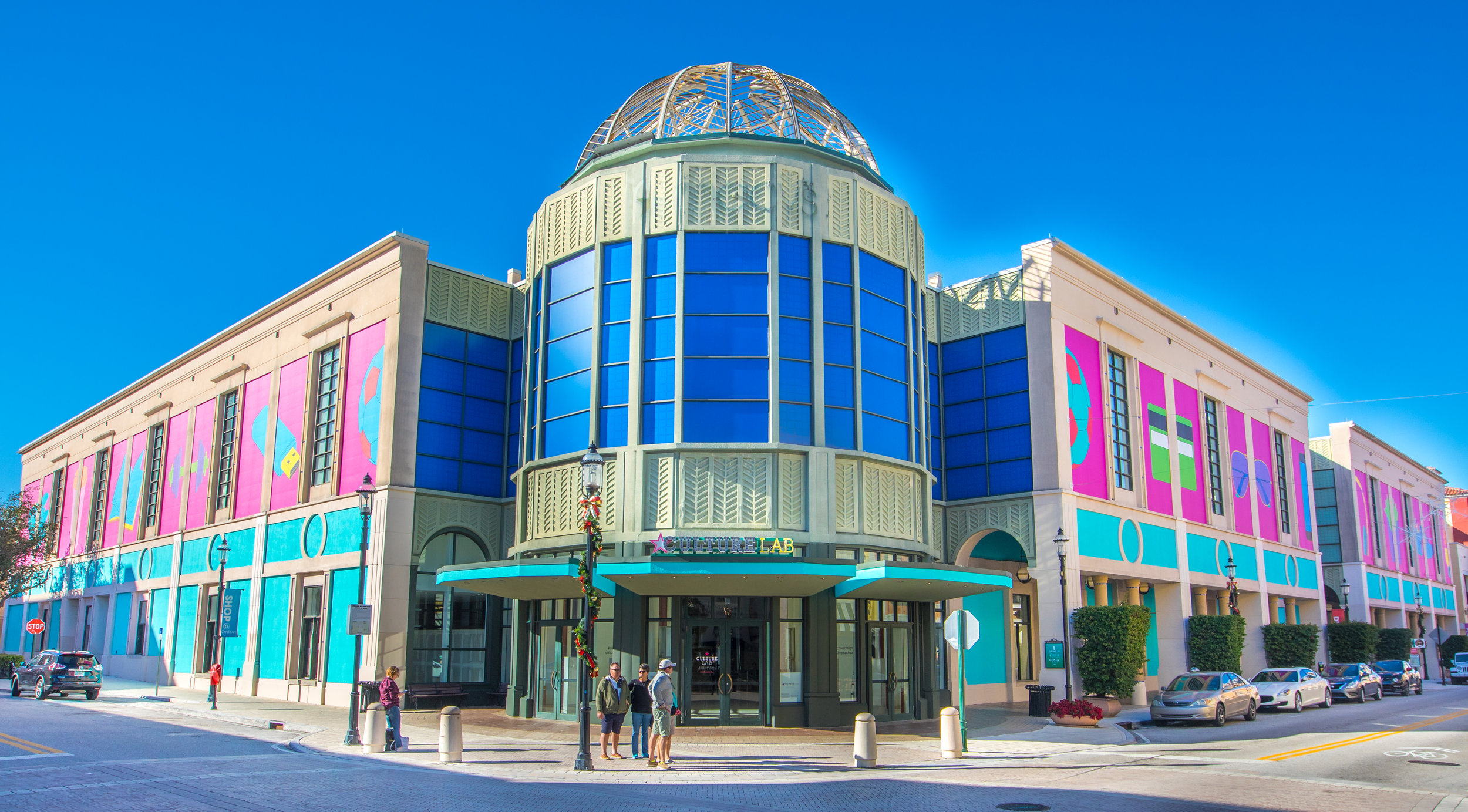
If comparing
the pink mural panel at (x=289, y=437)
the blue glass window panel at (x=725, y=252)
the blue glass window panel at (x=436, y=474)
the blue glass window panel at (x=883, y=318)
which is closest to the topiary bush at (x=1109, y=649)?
the blue glass window panel at (x=883, y=318)

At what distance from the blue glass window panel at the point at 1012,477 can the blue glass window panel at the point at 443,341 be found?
19197 mm

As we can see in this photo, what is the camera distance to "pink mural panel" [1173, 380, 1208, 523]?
145 ft

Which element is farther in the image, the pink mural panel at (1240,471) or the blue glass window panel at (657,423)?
the pink mural panel at (1240,471)

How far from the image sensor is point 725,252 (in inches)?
1099

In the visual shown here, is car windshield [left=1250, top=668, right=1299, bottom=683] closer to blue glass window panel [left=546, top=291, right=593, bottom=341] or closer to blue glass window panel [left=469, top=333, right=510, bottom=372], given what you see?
blue glass window panel [left=546, top=291, right=593, bottom=341]

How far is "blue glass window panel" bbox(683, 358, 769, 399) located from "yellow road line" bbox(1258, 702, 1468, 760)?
13787 mm

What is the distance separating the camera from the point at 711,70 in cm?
3102

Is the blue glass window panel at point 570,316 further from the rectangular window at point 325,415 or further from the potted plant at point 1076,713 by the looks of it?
the potted plant at point 1076,713

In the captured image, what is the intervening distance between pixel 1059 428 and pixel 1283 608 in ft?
88.6

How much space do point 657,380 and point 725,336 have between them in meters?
2.11

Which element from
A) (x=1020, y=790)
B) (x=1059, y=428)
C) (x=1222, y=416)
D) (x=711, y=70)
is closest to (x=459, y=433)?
(x=711, y=70)

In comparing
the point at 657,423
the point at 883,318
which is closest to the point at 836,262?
the point at 883,318

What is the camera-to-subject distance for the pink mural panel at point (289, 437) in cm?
3781

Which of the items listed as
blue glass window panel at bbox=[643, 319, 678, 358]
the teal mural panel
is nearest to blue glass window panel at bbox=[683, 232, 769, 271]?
blue glass window panel at bbox=[643, 319, 678, 358]
